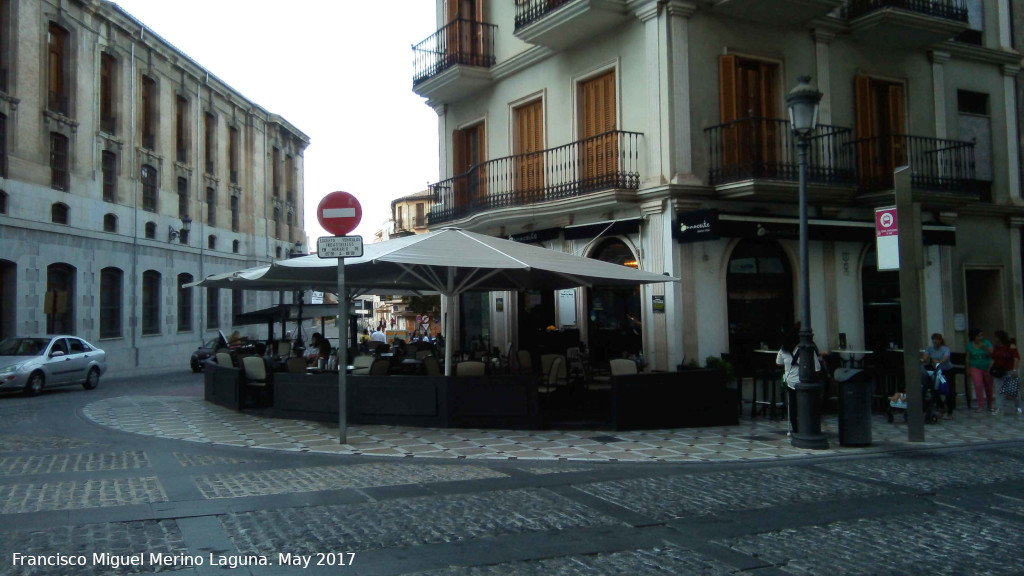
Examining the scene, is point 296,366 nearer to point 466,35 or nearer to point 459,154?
point 459,154

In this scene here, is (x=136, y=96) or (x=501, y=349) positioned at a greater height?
(x=136, y=96)

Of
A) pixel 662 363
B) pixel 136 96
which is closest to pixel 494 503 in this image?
pixel 662 363

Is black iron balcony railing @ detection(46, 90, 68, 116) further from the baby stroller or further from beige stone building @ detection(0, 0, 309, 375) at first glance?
the baby stroller

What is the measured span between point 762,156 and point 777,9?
9.53ft

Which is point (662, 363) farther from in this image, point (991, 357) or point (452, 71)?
point (452, 71)

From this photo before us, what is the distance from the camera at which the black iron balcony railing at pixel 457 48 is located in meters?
18.8

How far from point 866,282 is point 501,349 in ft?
27.6

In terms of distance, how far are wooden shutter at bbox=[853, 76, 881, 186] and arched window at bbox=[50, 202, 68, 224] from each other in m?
25.9

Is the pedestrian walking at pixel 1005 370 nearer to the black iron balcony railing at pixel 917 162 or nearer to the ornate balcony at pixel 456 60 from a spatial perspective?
the black iron balcony railing at pixel 917 162

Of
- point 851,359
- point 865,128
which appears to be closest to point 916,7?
point 865,128

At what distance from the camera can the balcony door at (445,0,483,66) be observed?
18828 mm

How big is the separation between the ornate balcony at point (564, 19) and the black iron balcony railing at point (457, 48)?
6.54 ft

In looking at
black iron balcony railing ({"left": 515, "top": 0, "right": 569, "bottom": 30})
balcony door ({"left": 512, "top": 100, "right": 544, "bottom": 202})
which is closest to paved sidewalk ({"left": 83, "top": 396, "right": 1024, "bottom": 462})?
balcony door ({"left": 512, "top": 100, "right": 544, "bottom": 202})

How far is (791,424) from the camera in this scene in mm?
10828
